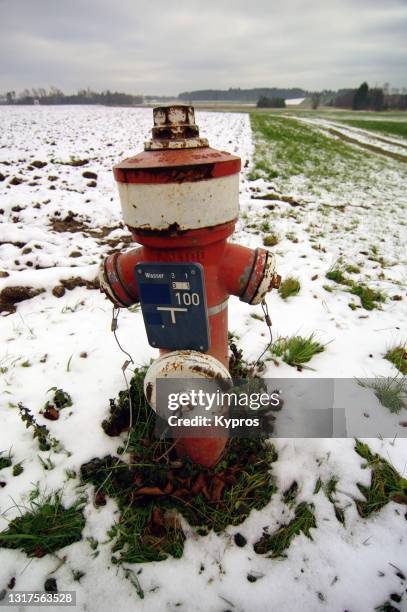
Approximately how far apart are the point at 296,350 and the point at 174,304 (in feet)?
4.06

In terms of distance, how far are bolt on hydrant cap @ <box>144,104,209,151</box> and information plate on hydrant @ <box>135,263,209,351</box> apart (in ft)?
1.33

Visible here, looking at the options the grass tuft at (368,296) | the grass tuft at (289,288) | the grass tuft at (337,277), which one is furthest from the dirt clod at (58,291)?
the grass tuft at (368,296)

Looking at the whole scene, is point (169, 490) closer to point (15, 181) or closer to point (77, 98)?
point (15, 181)

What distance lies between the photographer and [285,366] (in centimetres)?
224

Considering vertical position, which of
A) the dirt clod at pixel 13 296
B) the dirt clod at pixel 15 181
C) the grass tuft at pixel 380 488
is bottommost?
the grass tuft at pixel 380 488

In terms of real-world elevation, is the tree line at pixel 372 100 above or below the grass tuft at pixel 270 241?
above

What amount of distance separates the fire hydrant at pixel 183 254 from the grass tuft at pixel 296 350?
2.76 feet

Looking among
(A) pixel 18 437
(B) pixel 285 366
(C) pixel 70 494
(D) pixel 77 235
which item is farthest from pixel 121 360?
(D) pixel 77 235

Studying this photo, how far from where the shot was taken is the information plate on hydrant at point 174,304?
1.24 m

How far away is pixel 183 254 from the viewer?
1.23m

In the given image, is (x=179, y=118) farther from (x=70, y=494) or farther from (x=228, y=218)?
(x=70, y=494)

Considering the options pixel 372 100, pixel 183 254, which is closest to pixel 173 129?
pixel 183 254

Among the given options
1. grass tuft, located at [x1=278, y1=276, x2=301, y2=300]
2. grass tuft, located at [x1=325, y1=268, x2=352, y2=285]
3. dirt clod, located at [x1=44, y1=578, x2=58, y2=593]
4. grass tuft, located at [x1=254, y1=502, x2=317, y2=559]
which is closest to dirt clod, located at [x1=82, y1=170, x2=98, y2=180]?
grass tuft, located at [x1=278, y1=276, x2=301, y2=300]

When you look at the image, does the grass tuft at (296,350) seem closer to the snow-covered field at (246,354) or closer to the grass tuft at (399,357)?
the snow-covered field at (246,354)
